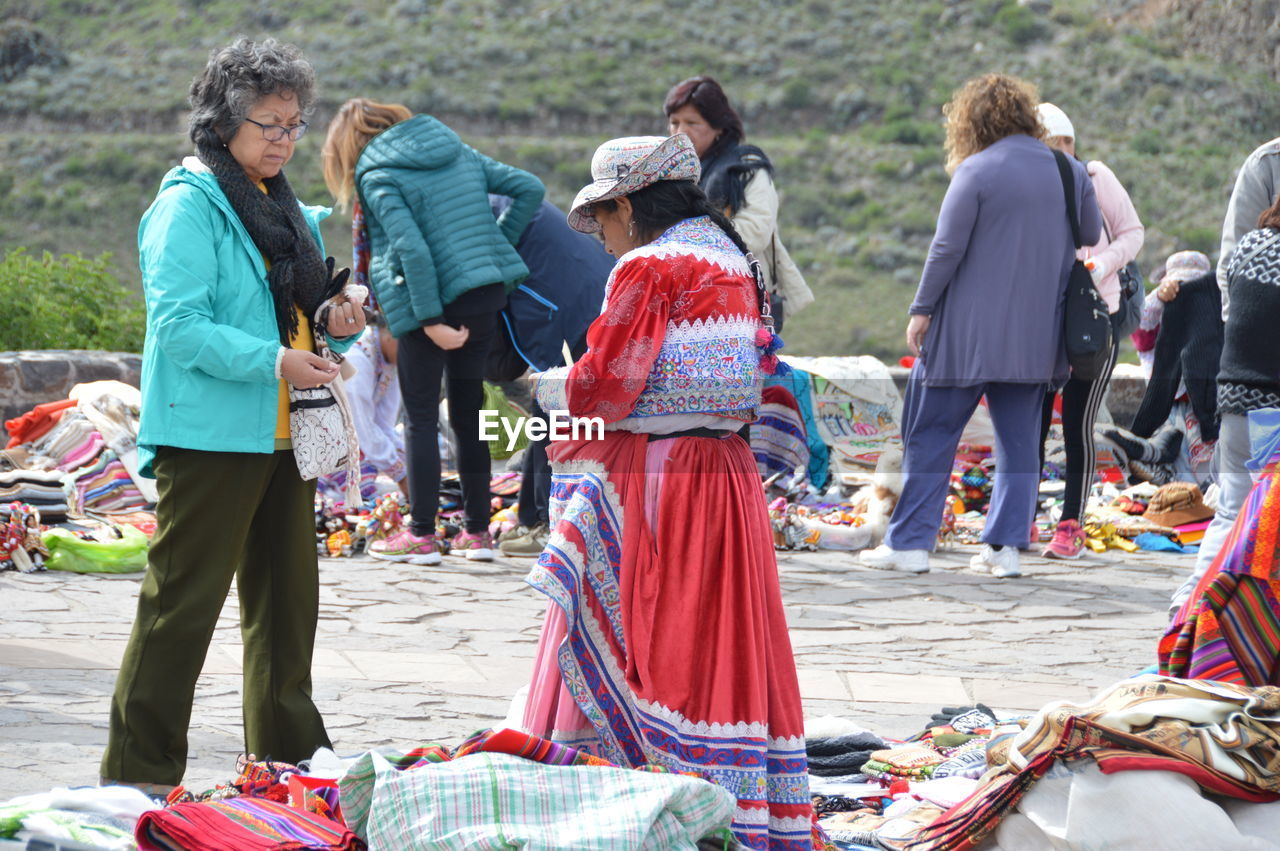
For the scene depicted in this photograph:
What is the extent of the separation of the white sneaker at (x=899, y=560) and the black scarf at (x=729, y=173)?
1.77m

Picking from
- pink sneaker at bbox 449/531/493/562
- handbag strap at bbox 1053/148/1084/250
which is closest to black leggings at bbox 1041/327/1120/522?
handbag strap at bbox 1053/148/1084/250

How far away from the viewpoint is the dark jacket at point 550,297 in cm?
724

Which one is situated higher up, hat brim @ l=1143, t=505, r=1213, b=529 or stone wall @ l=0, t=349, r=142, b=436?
stone wall @ l=0, t=349, r=142, b=436

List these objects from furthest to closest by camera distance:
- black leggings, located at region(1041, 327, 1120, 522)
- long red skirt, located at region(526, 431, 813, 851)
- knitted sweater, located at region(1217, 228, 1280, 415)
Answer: black leggings, located at region(1041, 327, 1120, 522) → knitted sweater, located at region(1217, 228, 1280, 415) → long red skirt, located at region(526, 431, 813, 851)

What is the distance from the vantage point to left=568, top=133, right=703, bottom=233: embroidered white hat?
3631mm

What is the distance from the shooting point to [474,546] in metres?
7.65

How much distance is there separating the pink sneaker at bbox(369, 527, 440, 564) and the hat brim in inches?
157

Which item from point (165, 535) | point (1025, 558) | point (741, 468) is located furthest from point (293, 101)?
point (1025, 558)

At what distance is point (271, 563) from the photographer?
3941 millimetres

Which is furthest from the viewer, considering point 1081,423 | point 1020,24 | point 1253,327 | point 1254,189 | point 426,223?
point 1020,24

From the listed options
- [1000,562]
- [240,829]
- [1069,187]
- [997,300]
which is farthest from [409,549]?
[240,829]

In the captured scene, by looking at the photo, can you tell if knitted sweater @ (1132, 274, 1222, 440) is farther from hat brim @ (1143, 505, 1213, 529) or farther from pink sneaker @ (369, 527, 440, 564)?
pink sneaker @ (369, 527, 440, 564)

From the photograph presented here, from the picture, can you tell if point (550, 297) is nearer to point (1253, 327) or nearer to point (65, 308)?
point (1253, 327)

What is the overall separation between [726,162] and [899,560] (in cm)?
205
